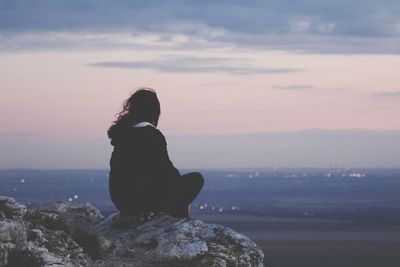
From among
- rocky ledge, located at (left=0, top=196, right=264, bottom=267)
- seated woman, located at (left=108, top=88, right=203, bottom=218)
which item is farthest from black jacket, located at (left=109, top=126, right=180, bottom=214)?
rocky ledge, located at (left=0, top=196, right=264, bottom=267)

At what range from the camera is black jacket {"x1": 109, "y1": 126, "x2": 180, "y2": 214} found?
13.3 meters

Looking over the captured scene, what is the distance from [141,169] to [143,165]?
2.9 inches

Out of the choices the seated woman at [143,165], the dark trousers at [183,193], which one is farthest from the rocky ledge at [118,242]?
the seated woman at [143,165]

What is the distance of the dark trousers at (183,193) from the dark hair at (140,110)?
1065 millimetres

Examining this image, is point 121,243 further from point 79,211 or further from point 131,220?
point 79,211

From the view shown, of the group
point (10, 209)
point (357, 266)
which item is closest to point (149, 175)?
point (10, 209)

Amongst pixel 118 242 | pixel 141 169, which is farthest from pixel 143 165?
pixel 118 242

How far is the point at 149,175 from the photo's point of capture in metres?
13.4

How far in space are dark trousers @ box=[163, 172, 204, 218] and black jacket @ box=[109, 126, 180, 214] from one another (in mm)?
90

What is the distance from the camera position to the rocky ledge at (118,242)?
413 inches

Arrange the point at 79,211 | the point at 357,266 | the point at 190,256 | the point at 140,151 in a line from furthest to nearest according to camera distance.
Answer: the point at 357,266
the point at 79,211
the point at 140,151
the point at 190,256

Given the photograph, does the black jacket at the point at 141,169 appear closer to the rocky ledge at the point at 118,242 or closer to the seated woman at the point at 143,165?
the seated woman at the point at 143,165

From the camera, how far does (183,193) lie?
1360cm

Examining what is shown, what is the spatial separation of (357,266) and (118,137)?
368 feet
